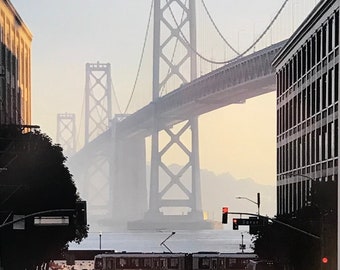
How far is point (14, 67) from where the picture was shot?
107625 millimetres

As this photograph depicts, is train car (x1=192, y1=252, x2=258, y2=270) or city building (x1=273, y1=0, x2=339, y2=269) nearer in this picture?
city building (x1=273, y1=0, x2=339, y2=269)

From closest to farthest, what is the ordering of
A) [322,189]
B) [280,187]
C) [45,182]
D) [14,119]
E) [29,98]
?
[322,189] < [45,182] < [280,187] < [14,119] < [29,98]

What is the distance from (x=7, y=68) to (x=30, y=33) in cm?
2764

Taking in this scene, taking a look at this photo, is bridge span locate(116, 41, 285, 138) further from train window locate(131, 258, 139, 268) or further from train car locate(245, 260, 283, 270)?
train car locate(245, 260, 283, 270)


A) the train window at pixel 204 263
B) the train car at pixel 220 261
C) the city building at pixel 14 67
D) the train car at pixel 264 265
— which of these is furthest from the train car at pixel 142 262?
the city building at pixel 14 67

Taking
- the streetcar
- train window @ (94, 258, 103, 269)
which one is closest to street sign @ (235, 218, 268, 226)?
the streetcar

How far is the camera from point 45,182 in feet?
228

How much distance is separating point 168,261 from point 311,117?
90.1ft

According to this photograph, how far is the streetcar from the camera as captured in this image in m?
101

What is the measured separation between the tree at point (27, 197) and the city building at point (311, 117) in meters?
14.3

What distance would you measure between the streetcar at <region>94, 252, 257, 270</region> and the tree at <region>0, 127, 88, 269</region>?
98.5 feet

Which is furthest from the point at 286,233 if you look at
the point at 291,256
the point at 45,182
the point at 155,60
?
the point at 155,60

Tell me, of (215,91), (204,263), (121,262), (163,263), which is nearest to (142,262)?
(163,263)

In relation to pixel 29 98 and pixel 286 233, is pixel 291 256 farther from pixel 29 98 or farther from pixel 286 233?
pixel 29 98
